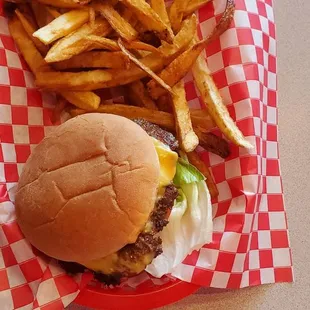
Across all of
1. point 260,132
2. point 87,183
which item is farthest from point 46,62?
point 260,132

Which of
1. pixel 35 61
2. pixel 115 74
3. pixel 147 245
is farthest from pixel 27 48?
pixel 147 245

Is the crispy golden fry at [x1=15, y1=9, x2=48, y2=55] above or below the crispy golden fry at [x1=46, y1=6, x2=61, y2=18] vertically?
below

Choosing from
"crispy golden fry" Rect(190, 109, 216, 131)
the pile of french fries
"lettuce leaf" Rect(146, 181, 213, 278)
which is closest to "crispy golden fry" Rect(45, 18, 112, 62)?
the pile of french fries

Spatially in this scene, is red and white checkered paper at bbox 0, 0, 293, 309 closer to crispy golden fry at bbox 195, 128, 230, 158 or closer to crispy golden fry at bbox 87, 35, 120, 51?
crispy golden fry at bbox 195, 128, 230, 158

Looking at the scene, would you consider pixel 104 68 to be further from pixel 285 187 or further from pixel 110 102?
pixel 285 187

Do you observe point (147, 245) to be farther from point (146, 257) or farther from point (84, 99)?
point (84, 99)

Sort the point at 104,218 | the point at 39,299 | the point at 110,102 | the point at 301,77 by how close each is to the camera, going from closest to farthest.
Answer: the point at 104,218 < the point at 39,299 < the point at 110,102 < the point at 301,77

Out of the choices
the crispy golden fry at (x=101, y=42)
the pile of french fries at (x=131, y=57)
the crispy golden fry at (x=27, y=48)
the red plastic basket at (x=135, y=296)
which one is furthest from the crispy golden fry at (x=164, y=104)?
the red plastic basket at (x=135, y=296)
